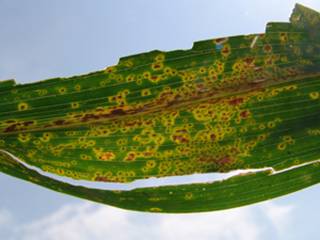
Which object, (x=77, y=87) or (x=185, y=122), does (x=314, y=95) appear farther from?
(x=77, y=87)

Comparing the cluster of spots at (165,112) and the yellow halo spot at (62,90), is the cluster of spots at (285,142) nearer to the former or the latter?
the cluster of spots at (165,112)

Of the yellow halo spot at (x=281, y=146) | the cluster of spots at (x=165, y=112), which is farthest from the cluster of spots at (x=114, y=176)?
the yellow halo spot at (x=281, y=146)

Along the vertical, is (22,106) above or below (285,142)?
below

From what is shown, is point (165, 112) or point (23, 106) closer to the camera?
point (23, 106)

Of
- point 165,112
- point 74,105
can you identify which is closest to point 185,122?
point 165,112

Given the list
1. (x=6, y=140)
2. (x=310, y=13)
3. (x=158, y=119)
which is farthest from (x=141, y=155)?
(x=310, y=13)

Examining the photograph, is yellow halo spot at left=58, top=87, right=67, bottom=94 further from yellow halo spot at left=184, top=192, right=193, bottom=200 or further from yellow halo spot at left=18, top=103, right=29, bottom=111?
yellow halo spot at left=184, top=192, right=193, bottom=200

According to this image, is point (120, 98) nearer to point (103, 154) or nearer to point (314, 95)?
point (103, 154)

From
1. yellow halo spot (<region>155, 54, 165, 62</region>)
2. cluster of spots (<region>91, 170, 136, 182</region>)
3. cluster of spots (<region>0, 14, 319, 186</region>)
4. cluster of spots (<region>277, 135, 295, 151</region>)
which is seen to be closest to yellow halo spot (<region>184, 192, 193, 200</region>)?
cluster of spots (<region>0, 14, 319, 186</region>)

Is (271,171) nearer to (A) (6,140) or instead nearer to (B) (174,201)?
(B) (174,201)
